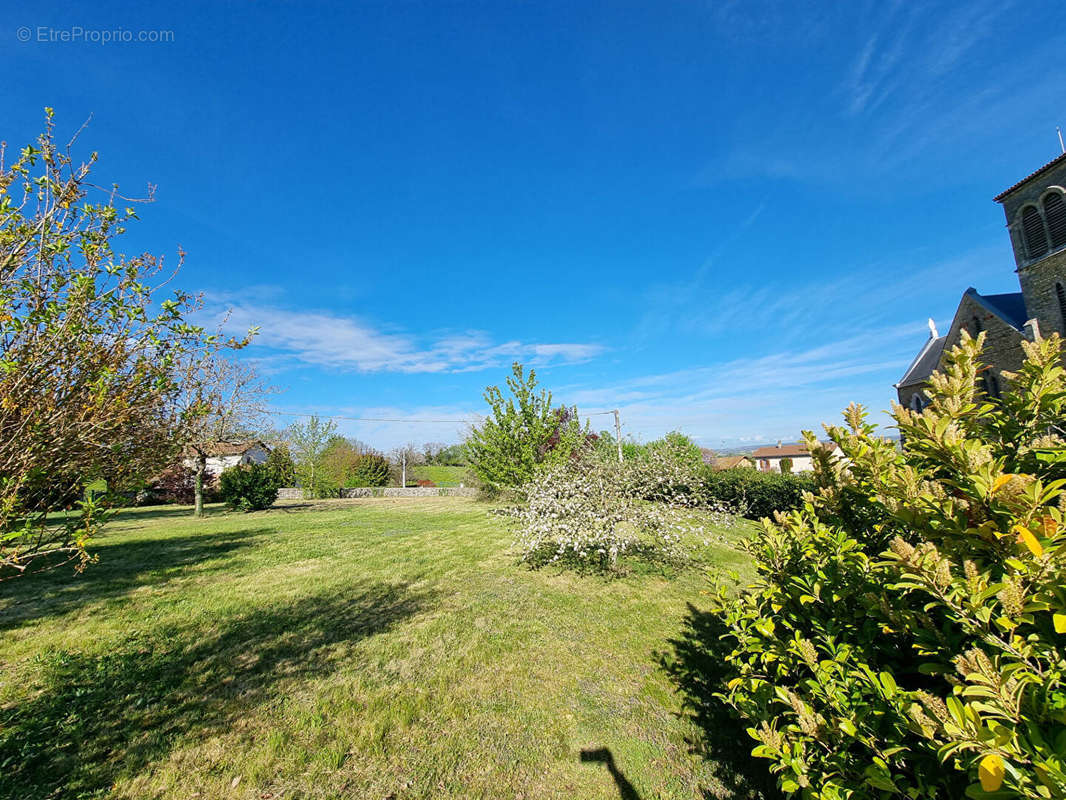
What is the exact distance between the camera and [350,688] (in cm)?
415

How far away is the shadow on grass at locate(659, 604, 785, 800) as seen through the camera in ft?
9.59

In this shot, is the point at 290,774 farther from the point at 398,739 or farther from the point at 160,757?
the point at 160,757

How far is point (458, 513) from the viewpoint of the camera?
61.6ft

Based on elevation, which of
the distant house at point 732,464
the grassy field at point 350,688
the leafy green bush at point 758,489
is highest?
the distant house at point 732,464

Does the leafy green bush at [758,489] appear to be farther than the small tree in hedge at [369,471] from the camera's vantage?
No

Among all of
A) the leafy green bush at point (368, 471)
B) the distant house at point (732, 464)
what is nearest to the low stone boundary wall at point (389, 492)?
the leafy green bush at point (368, 471)

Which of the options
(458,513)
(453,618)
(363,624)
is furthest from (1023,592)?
(458,513)

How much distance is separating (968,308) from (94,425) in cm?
3321

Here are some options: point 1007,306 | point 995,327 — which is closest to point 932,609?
point 995,327

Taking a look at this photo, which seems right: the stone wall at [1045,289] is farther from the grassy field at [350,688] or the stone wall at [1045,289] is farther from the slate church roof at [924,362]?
the grassy field at [350,688]

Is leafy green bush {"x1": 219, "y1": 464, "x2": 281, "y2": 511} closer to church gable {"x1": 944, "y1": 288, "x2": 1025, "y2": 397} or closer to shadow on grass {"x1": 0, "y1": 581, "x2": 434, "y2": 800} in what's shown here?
shadow on grass {"x1": 0, "y1": 581, "x2": 434, "y2": 800}

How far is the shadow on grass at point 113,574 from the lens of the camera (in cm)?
655

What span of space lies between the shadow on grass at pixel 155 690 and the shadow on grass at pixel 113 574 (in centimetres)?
228

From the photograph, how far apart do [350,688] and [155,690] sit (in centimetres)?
195
